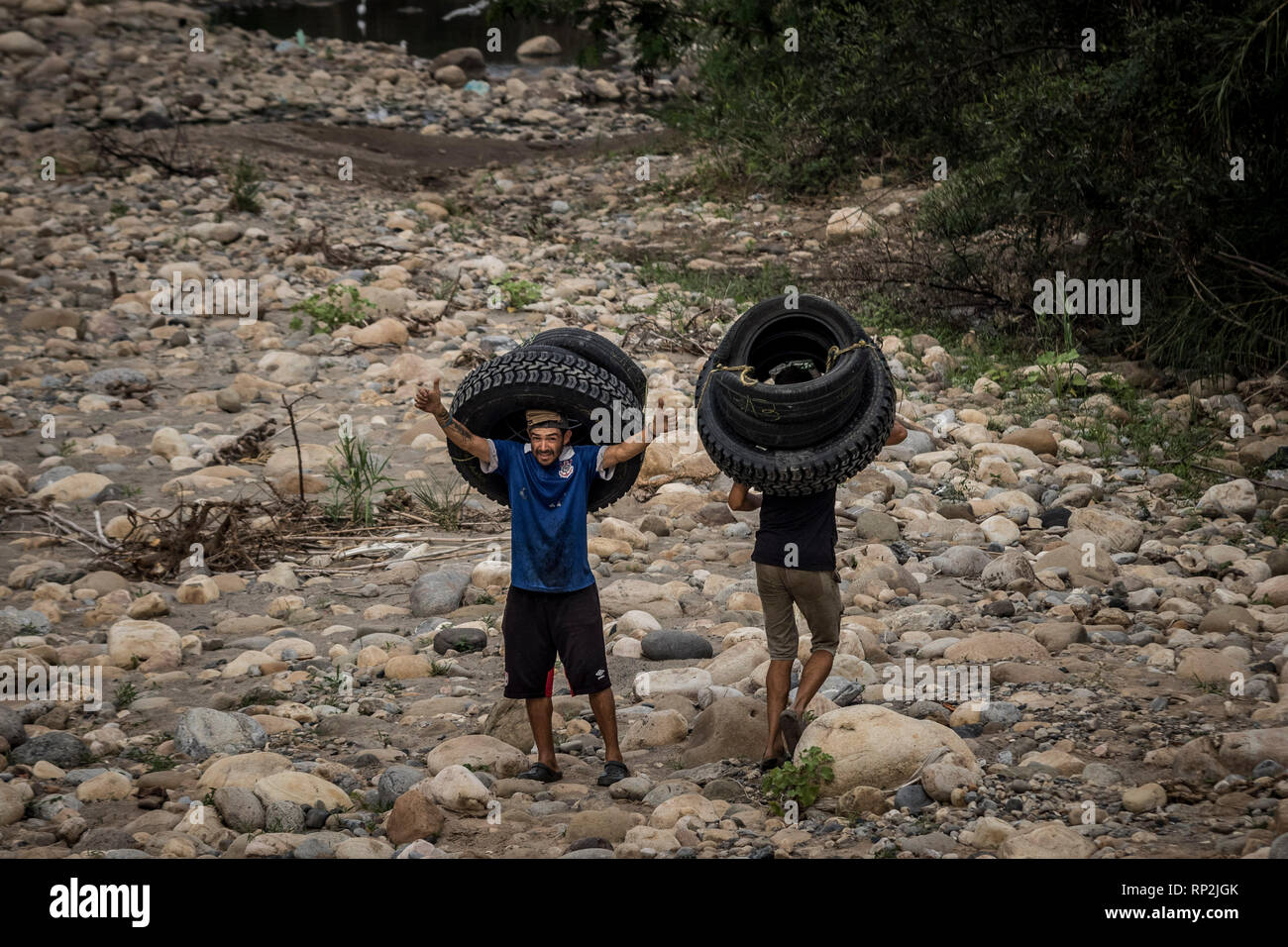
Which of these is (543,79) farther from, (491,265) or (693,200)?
(491,265)

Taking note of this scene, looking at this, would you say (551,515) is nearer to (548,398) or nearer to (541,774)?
(548,398)

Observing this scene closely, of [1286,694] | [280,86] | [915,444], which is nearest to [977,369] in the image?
[915,444]

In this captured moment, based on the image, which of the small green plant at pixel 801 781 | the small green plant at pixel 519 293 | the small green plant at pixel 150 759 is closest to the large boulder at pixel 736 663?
the small green plant at pixel 801 781

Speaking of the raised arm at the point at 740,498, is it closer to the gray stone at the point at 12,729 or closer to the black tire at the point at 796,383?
the black tire at the point at 796,383

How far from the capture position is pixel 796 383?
16.1ft

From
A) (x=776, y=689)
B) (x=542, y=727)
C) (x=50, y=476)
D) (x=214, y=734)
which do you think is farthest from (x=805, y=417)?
(x=50, y=476)

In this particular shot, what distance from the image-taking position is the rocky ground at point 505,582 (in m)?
4.27

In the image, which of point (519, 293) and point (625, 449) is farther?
point (519, 293)

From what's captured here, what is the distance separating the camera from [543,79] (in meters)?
24.6

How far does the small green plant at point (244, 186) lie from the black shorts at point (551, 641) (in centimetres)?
1103

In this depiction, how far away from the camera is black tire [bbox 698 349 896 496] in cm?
467

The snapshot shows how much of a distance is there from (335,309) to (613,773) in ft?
25.5

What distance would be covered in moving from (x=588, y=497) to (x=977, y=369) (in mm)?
6061

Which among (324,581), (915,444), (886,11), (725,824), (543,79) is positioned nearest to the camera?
(725,824)
